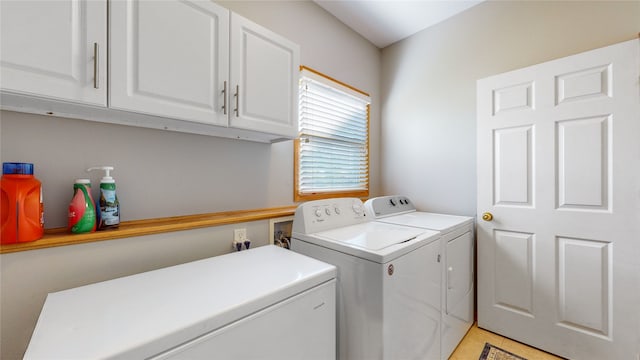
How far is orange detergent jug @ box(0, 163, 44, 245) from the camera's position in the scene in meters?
0.88

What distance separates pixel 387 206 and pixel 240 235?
4.45 ft

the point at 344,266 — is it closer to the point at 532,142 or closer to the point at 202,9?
the point at 202,9

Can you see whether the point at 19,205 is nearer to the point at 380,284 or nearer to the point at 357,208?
the point at 380,284

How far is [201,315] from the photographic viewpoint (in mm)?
729

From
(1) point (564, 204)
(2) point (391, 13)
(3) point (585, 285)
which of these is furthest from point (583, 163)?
(2) point (391, 13)

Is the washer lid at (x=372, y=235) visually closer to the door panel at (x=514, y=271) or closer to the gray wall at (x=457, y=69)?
the door panel at (x=514, y=271)

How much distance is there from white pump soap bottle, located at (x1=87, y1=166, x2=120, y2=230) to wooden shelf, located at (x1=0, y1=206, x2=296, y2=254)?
0.04m

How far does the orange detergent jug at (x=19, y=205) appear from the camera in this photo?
0.88 m

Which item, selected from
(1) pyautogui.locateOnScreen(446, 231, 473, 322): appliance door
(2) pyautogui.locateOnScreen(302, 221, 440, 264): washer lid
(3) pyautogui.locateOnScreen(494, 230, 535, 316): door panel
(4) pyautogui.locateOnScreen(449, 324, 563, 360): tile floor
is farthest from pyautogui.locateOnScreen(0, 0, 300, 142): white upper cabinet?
(4) pyautogui.locateOnScreen(449, 324, 563, 360): tile floor

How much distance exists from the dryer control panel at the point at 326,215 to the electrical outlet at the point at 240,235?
0.32 meters

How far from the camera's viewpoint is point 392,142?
9.29 feet

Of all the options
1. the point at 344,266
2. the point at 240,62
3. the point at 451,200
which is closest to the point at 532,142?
the point at 451,200

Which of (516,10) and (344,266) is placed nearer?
(344,266)

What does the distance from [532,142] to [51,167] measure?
114 inches
